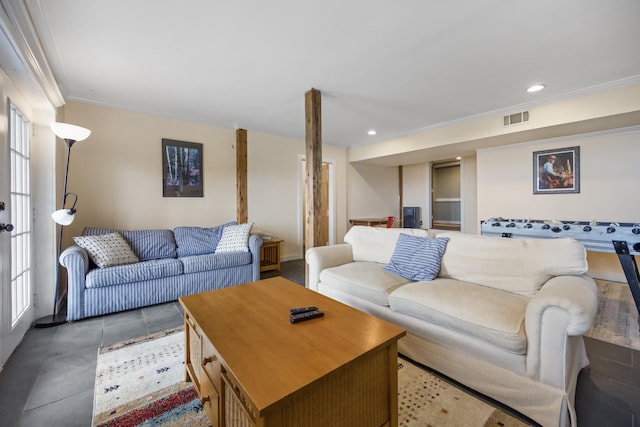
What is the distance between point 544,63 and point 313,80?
2240mm

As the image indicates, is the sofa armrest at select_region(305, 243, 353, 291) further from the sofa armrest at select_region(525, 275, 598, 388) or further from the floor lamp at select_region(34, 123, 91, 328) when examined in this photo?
the floor lamp at select_region(34, 123, 91, 328)

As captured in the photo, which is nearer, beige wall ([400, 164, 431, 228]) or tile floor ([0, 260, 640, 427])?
tile floor ([0, 260, 640, 427])

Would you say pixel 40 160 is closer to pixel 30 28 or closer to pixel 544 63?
pixel 30 28

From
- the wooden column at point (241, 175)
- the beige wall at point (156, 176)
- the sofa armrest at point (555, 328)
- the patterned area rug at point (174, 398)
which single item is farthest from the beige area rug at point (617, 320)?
the wooden column at point (241, 175)

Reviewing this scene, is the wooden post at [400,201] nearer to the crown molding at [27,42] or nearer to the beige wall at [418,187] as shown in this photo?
the beige wall at [418,187]

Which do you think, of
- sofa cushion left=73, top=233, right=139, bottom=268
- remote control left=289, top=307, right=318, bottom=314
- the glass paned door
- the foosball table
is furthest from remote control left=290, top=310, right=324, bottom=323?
the foosball table

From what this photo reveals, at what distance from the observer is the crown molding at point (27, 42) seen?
162cm

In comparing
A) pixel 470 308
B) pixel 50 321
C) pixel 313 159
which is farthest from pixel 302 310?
pixel 50 321

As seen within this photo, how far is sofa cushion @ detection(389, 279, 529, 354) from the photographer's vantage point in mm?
1426

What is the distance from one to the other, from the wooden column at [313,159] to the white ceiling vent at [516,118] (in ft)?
8.81

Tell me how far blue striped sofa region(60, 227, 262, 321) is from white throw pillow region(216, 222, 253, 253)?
0.20 ft

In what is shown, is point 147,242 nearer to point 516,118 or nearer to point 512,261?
point 512,261

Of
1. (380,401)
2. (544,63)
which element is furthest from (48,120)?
(544,63)

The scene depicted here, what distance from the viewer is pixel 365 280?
2.20 m
